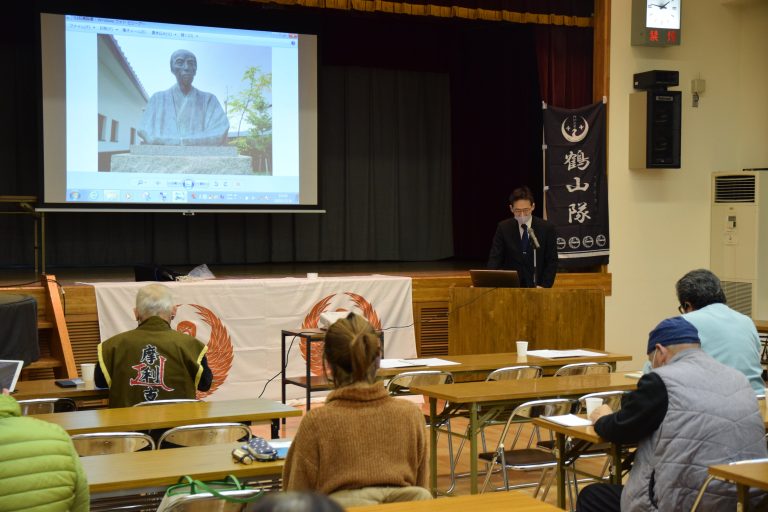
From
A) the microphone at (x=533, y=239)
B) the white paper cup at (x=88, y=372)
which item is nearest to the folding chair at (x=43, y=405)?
the white paper cup at (x=88, y=372)

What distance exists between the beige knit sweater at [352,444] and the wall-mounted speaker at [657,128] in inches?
275

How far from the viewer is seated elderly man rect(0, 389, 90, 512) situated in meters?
2.69

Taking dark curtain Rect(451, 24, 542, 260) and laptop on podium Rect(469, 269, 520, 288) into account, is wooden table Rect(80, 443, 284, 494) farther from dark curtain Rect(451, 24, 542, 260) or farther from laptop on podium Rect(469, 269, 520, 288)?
dark curtain Rect(451, 24, 542, 260)

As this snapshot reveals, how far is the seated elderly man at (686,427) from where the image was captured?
10.7ft

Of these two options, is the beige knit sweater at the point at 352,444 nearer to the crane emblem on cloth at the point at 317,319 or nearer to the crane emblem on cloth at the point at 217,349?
the crane emblem on cloth at the point at 217,349

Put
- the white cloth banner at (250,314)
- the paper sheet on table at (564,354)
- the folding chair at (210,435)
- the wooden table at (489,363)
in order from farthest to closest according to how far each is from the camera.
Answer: the white cloth banner at (250,314) → the paper sheet on table at (564,354) → the wooden table at (489,363) → the folding chair at (210,435)

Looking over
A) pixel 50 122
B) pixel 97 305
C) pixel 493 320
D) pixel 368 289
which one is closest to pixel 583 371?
pixel 493 320

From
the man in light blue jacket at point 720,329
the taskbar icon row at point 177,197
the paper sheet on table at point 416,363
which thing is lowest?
the paper sheet on table at point 416,363

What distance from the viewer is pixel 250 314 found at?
7.60 m

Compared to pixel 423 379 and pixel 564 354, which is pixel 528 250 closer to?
pixel 564 354

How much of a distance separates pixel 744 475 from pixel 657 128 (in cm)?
675

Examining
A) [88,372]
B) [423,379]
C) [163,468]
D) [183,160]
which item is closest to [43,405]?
[88,372]

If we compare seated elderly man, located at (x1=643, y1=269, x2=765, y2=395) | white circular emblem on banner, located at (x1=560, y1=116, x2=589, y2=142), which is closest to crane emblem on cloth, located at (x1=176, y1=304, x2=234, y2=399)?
white circular emblem on banner, located at (x1=560, y1=116, x2=589, y2=142)

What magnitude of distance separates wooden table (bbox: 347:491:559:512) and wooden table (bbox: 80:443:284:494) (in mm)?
668
